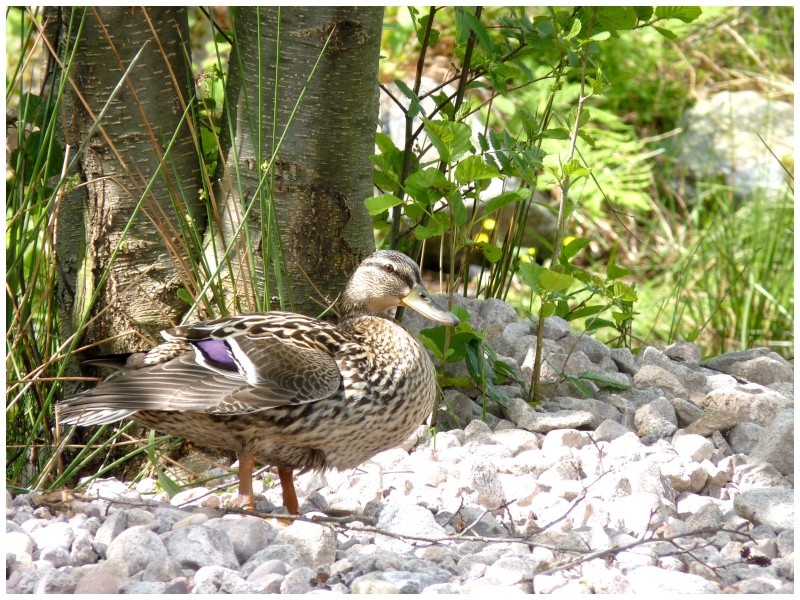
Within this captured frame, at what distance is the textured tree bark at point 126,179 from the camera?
3.79m

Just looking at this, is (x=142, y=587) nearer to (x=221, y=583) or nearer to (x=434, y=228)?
(x=221, y=583)

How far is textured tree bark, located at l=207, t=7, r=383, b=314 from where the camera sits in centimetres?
378

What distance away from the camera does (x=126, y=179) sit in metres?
3.87

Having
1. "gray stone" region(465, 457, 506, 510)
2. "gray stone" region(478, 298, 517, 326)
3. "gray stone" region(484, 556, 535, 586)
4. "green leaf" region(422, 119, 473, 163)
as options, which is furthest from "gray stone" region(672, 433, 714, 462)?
"green leaf" region(422, 119, 473, 163)

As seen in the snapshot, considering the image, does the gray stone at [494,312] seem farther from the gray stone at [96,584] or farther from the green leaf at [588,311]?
the gray stone at [96,584]

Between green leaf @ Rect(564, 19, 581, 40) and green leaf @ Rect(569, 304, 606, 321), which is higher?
green leaf @ Rect(564, 19, 581, 40)

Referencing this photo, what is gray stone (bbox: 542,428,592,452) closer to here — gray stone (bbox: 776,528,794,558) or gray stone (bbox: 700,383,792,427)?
gray stone (bbox: 700,383,792,427)

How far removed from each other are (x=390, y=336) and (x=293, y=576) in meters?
1.20

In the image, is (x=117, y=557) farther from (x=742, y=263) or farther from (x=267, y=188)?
(x=742, y=263)

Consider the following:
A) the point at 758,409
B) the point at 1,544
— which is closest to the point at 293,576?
the point at 1,544

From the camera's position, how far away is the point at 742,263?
7.09 metres

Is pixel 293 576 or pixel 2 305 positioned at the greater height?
pixel 2 305

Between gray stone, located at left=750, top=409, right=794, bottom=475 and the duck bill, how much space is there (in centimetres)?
113

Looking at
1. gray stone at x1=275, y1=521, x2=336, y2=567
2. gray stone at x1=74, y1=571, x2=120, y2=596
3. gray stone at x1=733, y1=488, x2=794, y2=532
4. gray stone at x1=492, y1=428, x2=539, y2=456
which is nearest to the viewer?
gray stone at x1=74, y1=571, x2=120, y2=596
